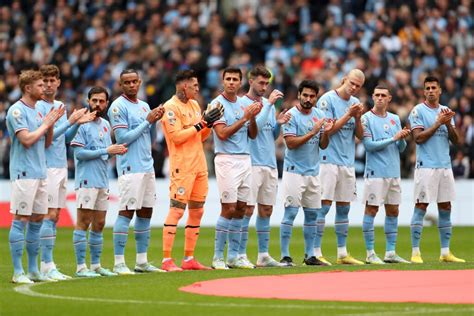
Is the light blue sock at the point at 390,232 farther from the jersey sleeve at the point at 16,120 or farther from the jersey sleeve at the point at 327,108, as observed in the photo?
the jersey sleeve at the point at 16,120

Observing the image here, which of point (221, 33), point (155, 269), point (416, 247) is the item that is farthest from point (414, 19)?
point (155, 269)

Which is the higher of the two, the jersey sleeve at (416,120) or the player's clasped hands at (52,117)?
the jersey sleeve at (416,120)

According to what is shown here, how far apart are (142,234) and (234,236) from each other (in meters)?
1.53

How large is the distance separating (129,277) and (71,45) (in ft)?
63.4

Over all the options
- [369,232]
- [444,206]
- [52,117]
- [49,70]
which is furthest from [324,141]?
[52,117]

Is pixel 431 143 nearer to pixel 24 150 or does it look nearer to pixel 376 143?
pixel 376 143

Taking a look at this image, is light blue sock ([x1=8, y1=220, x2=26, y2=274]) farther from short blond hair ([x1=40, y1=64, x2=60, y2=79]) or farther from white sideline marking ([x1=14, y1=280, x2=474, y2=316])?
short blond hair ([x1=40, y1=64, x2=60, y2=79])

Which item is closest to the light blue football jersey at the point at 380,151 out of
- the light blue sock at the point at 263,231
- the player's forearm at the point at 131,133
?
the light blue sock at the point at 263,231

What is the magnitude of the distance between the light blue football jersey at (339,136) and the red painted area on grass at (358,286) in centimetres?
292

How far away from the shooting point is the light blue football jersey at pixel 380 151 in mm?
19188

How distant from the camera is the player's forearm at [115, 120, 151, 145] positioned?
16953 mm

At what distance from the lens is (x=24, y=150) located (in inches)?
621

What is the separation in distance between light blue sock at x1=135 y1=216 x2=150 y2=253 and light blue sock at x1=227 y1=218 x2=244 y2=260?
138 cm

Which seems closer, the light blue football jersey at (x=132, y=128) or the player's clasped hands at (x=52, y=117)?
the player's clasped hands at (x=52, y=117)
